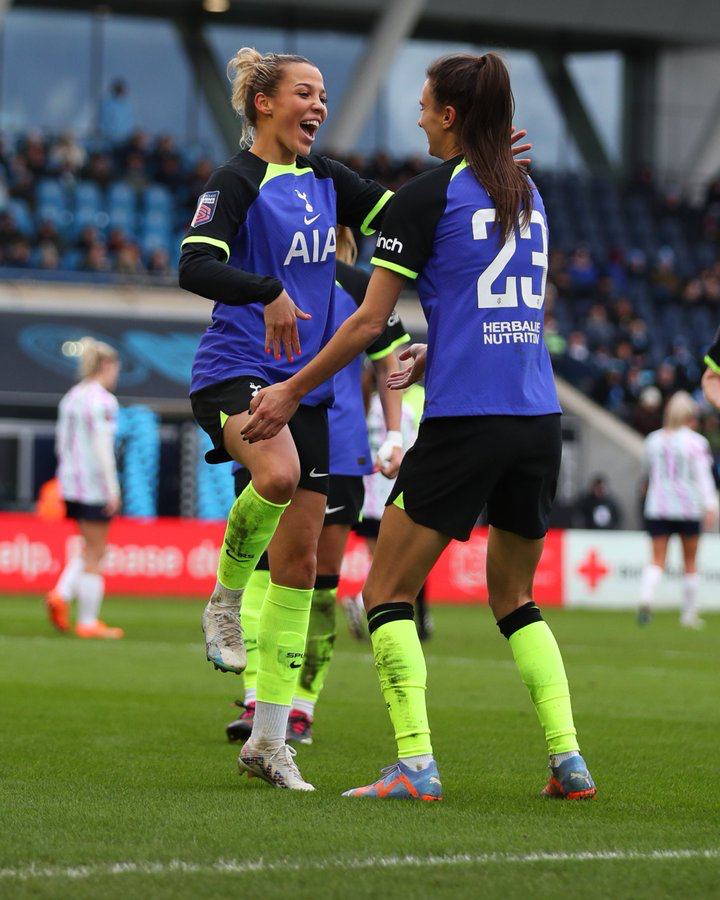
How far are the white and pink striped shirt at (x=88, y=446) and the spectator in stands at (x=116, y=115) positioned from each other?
66.0 ft

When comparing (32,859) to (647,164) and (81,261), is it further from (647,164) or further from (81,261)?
(647,164)

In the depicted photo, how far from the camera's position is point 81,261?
27.3 metres

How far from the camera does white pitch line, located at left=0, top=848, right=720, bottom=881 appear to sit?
3.83 m

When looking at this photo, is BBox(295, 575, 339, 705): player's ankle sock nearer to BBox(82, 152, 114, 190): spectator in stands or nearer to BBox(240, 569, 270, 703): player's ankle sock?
BBox(240, 569, 270, 703): player's ankle sock

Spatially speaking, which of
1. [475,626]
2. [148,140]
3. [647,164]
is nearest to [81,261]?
[148,140]

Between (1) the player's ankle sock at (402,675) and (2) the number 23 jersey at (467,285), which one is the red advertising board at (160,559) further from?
(2) the number 23 jersey at (467,285)

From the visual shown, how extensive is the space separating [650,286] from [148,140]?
1061 centimetres

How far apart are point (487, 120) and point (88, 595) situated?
339 inches

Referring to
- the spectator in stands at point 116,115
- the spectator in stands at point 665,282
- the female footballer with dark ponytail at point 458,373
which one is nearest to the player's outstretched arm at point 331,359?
the female footballer with dark ponytail at point 458,373

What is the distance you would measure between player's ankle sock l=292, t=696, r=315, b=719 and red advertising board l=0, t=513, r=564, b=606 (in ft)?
39.8

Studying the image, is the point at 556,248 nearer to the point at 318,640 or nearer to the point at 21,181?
the point at 21,181

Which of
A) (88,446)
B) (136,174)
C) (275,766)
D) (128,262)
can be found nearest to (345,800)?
(275,766)

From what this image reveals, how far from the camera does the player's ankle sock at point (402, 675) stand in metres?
4.98

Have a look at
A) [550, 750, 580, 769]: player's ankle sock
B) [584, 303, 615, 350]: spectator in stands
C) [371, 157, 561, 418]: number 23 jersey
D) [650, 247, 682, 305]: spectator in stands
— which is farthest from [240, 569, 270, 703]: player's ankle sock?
[650, 247, 682, 305]: spectator in stands
